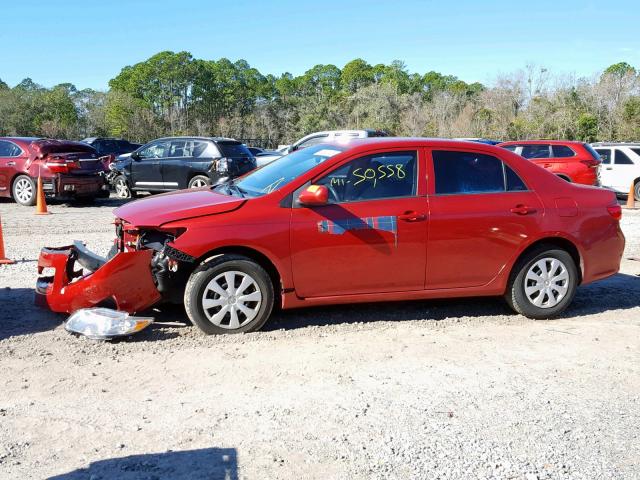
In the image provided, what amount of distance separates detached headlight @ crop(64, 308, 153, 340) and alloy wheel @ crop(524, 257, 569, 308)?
358cm

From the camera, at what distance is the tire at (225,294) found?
17.4 ft

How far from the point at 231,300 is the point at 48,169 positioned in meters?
10.6

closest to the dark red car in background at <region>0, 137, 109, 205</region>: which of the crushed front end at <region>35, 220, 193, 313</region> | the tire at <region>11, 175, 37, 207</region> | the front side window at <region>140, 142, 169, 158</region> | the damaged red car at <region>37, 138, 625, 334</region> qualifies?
the tire at <region>11, 175, 37, 207</region>

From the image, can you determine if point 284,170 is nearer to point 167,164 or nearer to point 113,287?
point 113,287

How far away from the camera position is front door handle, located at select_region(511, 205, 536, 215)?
597 cm

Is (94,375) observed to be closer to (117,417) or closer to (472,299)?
(117,417)

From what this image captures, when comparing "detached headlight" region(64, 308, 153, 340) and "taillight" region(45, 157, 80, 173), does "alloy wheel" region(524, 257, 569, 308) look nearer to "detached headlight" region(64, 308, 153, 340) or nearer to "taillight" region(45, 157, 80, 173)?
"detached headlight" region(64, 308, 153, 340)

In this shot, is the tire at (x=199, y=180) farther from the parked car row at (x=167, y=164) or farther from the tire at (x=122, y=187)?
the tire at (x=122, y=187)

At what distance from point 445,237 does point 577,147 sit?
512 inches

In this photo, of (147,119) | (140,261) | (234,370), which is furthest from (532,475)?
(147,119)

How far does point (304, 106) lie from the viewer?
5581 cm

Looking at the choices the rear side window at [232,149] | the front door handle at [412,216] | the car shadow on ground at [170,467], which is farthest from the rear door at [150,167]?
the car shadow on ground at [170,467]

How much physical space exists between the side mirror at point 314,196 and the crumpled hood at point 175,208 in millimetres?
538

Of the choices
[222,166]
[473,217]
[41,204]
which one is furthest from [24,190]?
[473,217]
